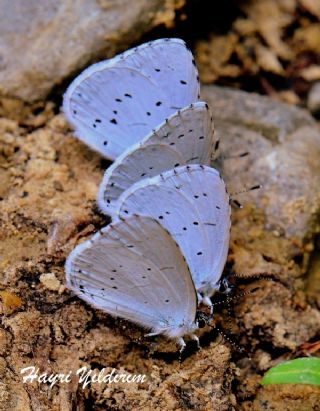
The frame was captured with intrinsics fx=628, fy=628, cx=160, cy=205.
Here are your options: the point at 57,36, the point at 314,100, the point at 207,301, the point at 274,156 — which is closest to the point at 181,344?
the point at 207,301

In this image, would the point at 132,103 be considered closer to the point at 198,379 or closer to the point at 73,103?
the point at 73,103

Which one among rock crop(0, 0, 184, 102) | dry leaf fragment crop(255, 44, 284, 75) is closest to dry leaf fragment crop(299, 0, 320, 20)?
dry leaf fragment crop(255, 44, 284, 75)

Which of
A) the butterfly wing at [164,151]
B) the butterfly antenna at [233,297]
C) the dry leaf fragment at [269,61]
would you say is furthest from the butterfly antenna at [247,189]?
the dry leaf fragment at [269,61]

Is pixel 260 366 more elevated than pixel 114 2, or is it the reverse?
pixel 114 2

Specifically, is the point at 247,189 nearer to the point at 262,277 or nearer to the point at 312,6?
the point at 262,277

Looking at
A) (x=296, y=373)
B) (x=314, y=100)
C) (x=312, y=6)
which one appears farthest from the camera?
(x=312, y=6)

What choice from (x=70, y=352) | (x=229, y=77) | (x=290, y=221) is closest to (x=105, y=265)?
(x=70, y=352)

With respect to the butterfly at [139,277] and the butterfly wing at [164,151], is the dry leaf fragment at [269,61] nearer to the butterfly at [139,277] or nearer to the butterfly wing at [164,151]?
the butterfly wing at [164,151]
